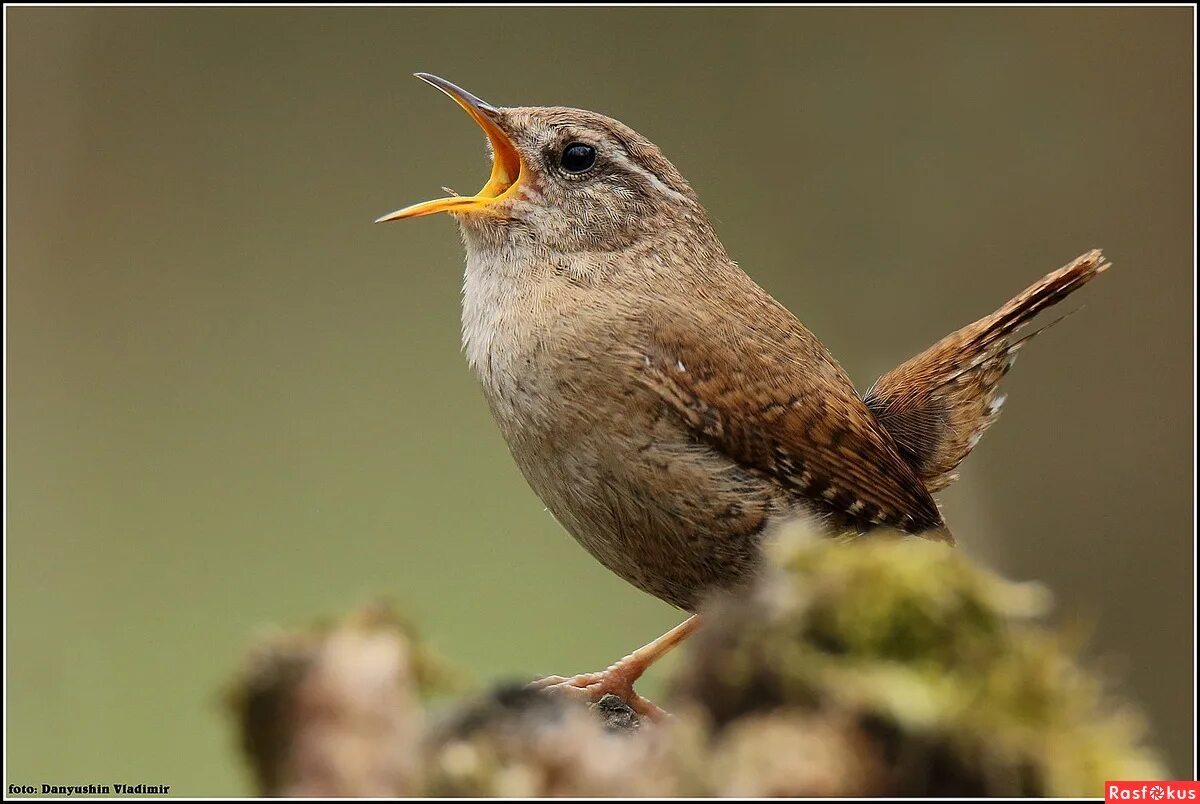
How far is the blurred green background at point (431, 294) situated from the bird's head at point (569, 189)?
2454 mm

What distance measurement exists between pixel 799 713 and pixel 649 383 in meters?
1.57

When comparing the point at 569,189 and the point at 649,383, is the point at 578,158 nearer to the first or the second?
the point at 569,189

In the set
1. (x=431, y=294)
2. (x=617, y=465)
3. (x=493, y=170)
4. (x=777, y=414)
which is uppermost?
(x=431, y=294)

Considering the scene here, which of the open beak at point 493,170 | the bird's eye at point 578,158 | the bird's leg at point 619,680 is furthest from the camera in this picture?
the bird's eye at point 578,158

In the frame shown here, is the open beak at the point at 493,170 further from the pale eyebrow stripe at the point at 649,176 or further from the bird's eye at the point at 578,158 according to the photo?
the pale eyebrow stripe at the point at 649,176

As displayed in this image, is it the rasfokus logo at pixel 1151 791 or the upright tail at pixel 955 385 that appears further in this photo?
the upright tail at pixel 955 385

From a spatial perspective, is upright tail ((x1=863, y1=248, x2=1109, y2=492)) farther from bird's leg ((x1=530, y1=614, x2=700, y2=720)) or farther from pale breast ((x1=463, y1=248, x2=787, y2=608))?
bird's leg ((x1=530, y1=614, x2=700, y2=720))

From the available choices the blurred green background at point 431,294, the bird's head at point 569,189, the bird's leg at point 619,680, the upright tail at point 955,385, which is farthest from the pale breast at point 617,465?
the blurred green background at point 431,294

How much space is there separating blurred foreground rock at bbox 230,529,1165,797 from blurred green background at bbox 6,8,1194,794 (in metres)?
3.83

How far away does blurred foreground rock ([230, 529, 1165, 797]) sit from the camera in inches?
44.8

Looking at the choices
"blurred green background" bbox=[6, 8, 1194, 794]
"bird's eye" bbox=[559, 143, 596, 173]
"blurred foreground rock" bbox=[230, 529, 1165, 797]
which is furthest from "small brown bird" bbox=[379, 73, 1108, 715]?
"blurred green background" bbox=[6, 8, 1194, 794]

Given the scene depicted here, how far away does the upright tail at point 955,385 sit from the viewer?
336 centimetres

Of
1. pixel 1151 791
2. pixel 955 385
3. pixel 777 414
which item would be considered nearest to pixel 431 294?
pixel 955 385

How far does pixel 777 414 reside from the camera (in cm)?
281
